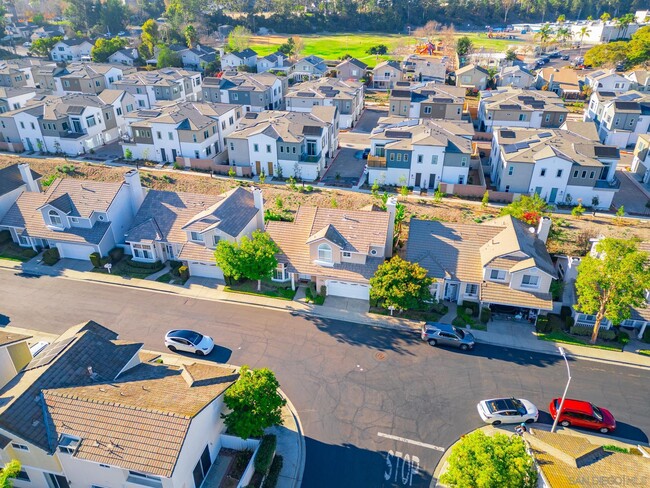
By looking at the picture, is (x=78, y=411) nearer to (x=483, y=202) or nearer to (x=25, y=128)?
(x=483, y=202)

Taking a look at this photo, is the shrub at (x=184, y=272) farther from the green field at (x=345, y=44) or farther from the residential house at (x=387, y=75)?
the green field at (x=345, y=44)

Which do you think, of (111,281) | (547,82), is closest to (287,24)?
(547,82)

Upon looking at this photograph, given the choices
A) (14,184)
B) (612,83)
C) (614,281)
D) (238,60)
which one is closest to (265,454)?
(614,281)

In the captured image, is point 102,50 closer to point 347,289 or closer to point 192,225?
point 192,225

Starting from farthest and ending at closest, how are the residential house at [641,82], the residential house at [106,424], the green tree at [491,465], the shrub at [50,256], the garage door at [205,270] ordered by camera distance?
the residential house at [641,82] → the shrub at [50,256] → the garage door at [205,270] → the residential house at [106,424] → the green tree at [491,465]

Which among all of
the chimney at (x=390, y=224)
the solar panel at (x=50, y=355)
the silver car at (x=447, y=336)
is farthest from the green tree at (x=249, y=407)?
the chimney at (x=390, y=224)

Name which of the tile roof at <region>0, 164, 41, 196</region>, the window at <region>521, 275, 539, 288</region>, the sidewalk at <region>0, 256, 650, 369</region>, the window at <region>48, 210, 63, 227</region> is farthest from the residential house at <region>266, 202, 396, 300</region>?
the tile roof at <region>0, 164, 41, 196</region>

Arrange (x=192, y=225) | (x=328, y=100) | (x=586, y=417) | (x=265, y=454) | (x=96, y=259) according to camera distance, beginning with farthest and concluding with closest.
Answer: (x=328, y=100) → (x=96, y=259) → (x=192, y=225) → (x=586, y=417) → (x=265, y=454)

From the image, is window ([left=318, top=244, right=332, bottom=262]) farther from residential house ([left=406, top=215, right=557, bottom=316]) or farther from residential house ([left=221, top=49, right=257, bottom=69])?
residential house ([left=221, top=49, right=257, bottom=69])
